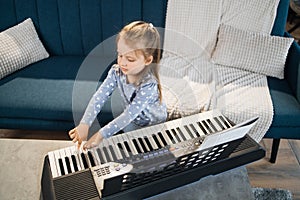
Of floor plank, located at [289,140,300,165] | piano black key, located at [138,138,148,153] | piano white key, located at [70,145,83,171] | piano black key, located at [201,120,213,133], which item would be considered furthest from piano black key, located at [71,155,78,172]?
floor plank, located at [289,140,300,165]

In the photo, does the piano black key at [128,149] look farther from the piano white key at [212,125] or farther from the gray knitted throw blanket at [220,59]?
the gray knitted throw blanket at [220,59]

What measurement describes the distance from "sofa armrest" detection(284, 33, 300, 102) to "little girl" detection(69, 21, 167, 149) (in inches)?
32.7

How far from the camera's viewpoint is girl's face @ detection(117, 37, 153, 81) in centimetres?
125

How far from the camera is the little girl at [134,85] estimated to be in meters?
1.26

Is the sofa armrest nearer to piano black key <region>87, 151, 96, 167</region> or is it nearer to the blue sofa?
the blue sofa

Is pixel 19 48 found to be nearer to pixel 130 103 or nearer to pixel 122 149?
pixel 130 103

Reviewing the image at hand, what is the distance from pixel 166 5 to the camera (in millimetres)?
2078

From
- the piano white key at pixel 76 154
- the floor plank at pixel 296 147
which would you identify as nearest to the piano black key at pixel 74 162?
the piano white key at pixel 76 154

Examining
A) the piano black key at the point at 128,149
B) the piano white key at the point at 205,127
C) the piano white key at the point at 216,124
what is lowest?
the piano black key at the point at 128,149

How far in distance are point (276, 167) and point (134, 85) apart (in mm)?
1054

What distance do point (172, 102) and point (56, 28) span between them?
3.14ft

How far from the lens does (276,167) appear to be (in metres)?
1.92

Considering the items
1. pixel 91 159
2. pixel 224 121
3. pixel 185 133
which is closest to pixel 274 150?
pixel 224 121

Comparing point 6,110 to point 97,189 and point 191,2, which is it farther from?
point 191,2
